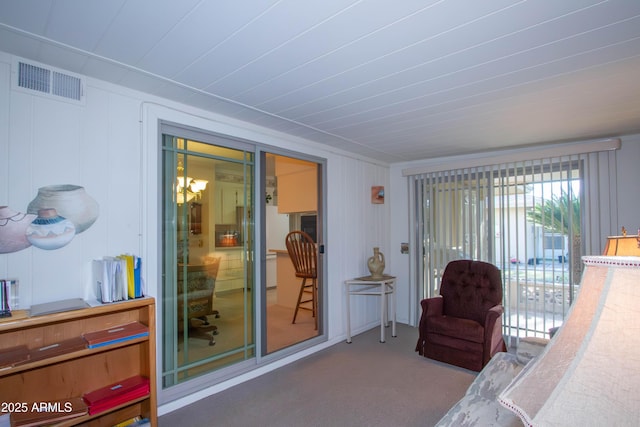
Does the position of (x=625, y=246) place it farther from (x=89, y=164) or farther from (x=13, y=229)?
(x=13, y=229)

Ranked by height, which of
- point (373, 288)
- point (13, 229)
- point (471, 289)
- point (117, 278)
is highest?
point (13, 229)

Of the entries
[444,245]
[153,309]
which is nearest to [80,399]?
[153,309]

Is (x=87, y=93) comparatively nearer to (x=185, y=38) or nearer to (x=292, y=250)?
(x=185, y=38)

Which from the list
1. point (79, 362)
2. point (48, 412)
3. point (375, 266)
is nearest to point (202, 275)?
point (79, 362)

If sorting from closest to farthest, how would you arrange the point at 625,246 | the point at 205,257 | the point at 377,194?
the point at 625,246
the point at 205,257
the point at 377,194

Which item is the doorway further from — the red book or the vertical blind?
the red book

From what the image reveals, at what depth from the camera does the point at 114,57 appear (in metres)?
1.85

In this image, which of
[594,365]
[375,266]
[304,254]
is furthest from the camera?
[304,254]

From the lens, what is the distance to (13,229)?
6.02 ft

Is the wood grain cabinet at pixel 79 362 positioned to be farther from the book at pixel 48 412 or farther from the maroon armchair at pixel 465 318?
the maroon armchair at pixel 465 318

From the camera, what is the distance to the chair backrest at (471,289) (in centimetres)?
339

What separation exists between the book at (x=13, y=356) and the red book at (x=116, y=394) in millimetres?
459

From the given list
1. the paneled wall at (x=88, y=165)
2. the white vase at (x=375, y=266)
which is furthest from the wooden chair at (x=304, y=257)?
the paneled wall at (x=88, y=165)

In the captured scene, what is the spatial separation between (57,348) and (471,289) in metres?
3.54
